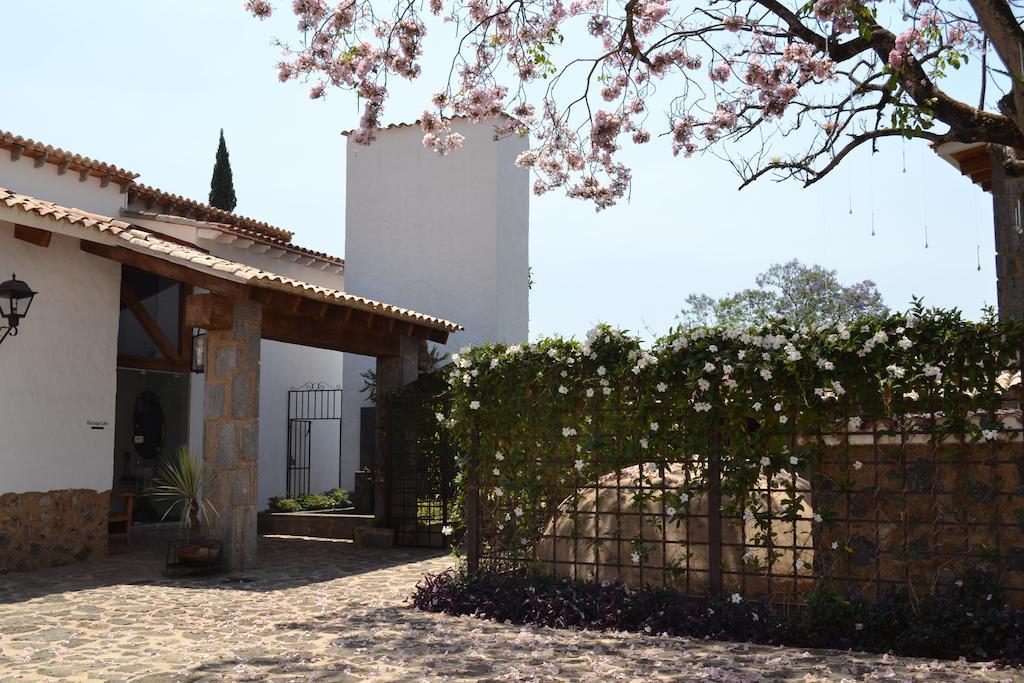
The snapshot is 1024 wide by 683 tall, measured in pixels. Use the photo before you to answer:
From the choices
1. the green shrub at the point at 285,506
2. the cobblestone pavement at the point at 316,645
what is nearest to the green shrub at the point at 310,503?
the green shrub at the point at 285,506

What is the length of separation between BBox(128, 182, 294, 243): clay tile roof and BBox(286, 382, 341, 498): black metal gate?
10.0 feet

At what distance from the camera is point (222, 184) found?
76.9 feet

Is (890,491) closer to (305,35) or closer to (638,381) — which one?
(638,381)

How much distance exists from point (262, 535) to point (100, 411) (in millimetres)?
3701

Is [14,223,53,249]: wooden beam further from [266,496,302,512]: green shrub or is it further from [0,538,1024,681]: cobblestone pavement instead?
[266,496,302,512]: green shrub

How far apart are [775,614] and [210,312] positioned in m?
6.44

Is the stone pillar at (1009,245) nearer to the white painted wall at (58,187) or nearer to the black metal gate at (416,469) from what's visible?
the black metal gate at (416,469)

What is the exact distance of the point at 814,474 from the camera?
635 cm

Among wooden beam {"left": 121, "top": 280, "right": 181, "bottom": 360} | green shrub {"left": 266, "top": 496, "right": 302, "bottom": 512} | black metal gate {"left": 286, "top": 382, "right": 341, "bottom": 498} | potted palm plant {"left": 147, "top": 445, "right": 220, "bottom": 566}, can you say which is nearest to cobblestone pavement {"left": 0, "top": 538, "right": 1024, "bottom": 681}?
potted palm plant {"left": 147, "top": 445, "right": 220, "bottom": 566}

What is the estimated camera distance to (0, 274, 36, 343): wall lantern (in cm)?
916

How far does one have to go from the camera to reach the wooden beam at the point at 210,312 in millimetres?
9766

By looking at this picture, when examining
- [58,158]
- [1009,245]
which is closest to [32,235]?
[58,158]

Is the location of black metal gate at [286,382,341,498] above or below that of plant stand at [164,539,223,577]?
above

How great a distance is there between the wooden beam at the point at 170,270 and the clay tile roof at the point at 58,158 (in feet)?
11.7
